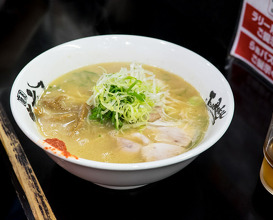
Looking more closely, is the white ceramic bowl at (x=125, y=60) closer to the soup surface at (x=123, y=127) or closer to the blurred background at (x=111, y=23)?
the soup surface at (x=123, y=127)

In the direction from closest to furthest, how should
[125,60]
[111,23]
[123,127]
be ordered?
[123,127]
[125,60]
[111,23]

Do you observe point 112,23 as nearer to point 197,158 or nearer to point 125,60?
point 125,60

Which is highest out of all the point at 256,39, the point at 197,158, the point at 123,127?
the point at 256,39

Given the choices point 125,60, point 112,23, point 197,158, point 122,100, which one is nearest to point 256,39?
point 125,60

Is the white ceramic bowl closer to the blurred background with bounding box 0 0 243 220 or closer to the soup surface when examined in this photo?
the soup surface

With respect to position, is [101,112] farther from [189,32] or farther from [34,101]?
[189,32]

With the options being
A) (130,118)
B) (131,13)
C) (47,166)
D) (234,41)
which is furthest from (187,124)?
(131,13)

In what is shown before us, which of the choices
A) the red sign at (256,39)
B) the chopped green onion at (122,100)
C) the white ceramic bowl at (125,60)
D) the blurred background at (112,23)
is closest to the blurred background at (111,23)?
the blurred background at (112,23)
